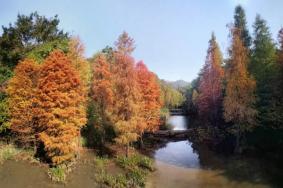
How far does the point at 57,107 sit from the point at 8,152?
→ 6.78 metres

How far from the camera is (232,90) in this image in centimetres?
3472

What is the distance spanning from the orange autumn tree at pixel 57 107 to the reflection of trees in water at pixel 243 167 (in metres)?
14.7

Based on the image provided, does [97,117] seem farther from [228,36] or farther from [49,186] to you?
[228,36]

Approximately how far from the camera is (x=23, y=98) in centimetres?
2730

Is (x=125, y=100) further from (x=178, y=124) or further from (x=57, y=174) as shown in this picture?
(x=178, y=124)

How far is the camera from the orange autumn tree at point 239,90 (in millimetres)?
34000

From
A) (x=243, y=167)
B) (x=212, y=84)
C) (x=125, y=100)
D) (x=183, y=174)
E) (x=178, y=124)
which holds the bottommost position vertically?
(x=183, y=174)

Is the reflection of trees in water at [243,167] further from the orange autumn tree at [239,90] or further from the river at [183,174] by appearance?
the orange autumn tree at [239,90]

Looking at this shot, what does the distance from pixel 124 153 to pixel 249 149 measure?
1543cm

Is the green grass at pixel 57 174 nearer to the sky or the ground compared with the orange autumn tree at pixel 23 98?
nearer to the ground

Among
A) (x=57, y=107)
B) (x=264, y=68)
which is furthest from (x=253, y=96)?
(x=57, y=107)

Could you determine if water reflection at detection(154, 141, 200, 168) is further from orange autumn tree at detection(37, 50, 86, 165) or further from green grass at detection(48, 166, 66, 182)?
green grass at detection(48, 166, 66, 182)

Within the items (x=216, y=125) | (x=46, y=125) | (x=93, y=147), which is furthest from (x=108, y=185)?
(x=216, y=125)

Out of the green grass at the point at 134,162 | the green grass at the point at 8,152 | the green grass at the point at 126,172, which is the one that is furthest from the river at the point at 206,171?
the green grass at the point at 8,152
